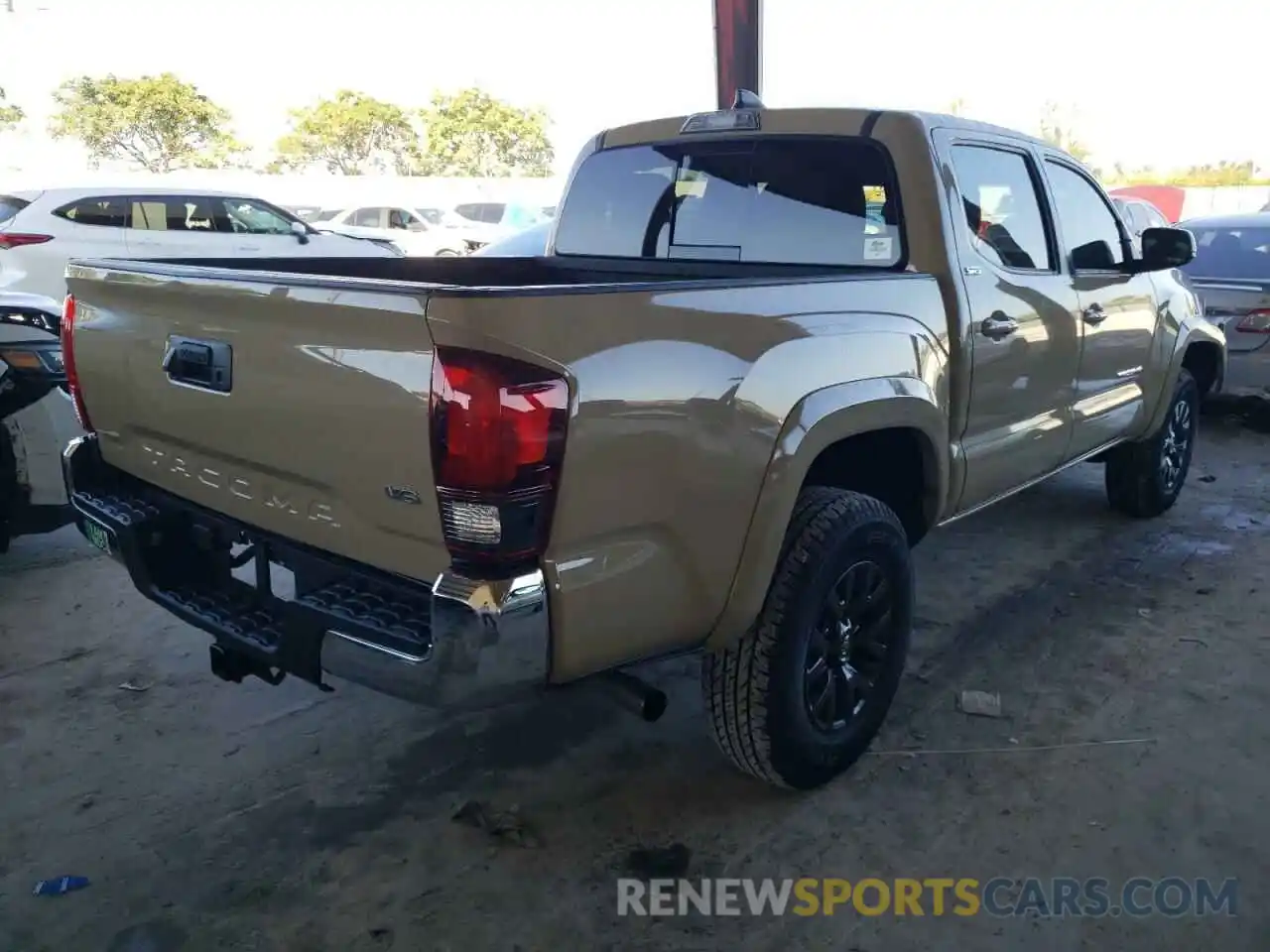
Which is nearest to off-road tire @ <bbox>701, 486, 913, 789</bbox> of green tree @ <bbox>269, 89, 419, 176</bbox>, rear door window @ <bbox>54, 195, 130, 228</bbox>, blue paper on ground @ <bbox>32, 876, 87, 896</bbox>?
blue paper on ground @ <bbox>32, 876, 87, 896</bbox>

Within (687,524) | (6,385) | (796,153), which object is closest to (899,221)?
(796,153)

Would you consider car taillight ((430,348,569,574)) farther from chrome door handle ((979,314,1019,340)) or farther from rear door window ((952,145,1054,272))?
rear door window ((952,145,1054,272))

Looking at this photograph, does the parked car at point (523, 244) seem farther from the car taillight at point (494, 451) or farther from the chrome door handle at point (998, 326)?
the car taillight at point (494, 451)

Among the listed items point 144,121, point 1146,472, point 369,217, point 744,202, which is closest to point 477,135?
point 144,121

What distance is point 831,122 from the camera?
3461 millimetres

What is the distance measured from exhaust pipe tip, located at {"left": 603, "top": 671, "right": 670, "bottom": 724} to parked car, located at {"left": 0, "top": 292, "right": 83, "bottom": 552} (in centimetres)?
280

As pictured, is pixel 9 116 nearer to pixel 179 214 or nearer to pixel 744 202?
pixel 179 214

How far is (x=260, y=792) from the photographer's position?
297 cm

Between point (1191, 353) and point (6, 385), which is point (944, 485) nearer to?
point (1191, 353)

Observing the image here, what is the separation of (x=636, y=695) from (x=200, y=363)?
131cm

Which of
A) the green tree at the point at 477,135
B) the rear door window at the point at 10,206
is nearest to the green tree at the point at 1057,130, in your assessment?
the green tree at the point at 477,135

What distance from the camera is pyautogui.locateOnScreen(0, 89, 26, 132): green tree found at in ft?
138

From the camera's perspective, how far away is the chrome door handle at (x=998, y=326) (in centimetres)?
340

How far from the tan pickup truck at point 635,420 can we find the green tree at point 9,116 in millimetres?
47228
